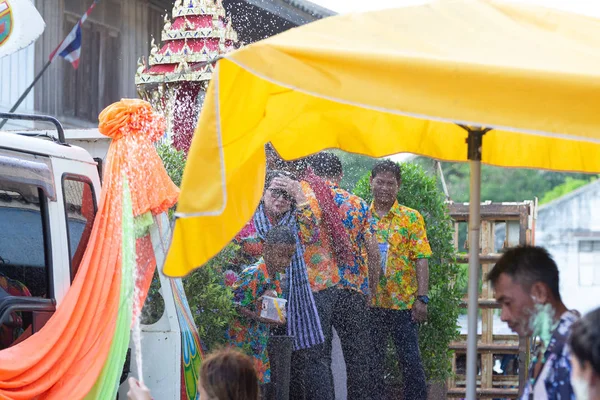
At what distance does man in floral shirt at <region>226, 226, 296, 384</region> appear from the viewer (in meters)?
6.67

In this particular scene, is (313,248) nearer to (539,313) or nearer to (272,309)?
(272,309)

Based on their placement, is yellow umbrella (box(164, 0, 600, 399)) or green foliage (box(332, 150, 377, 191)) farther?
green foliage (box(332, 150, 377, 191))

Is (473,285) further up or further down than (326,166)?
further down

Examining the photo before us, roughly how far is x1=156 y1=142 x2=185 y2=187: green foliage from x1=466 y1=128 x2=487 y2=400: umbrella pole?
306cm

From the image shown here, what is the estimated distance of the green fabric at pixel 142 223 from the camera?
563cm

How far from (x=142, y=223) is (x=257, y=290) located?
4.22ft

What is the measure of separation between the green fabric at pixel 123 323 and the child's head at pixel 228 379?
5.01ft

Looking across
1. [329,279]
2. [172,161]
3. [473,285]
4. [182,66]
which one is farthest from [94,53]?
[473,285]

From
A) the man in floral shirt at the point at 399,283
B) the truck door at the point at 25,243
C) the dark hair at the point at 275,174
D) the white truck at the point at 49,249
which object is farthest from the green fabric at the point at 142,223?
the man in floral shirt at the point at 399,283

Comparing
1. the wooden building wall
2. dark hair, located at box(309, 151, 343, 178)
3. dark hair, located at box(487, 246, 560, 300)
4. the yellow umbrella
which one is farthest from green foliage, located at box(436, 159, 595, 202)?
dark hair, located at box(487, 246, 560, 300)

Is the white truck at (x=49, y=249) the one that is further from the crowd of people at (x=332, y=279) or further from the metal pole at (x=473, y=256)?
the metal pole at (x=473, y=256)

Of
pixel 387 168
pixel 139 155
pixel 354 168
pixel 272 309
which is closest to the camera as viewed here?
pixel 139 155

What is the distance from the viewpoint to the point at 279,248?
22.1 feet

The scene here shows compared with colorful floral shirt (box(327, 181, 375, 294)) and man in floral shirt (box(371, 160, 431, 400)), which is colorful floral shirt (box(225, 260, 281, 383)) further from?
man in floral shirt (box(371, 160, 431, 400))
